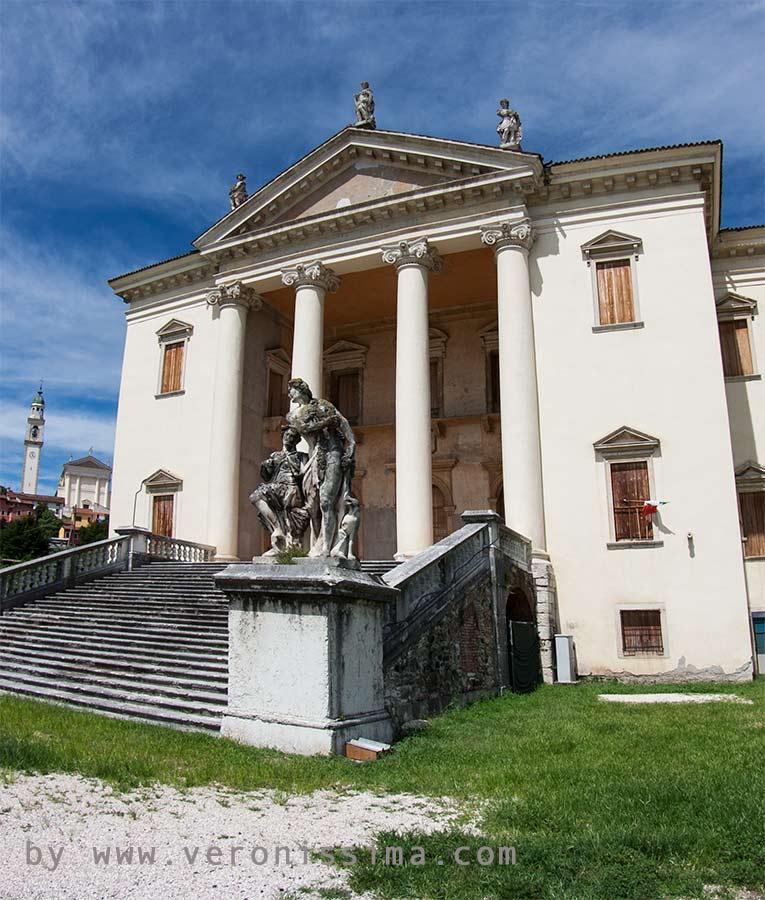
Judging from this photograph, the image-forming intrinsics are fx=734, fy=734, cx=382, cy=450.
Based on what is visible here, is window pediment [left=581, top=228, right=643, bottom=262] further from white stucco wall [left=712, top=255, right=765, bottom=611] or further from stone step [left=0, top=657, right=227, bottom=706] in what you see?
stone step [left=0, top=657, right=227, bottom=706]

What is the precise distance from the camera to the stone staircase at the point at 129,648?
997 centimetres

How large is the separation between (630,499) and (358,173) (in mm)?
12194

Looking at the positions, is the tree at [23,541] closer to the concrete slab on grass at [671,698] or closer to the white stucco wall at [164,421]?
the white stucco wall at [164,421]

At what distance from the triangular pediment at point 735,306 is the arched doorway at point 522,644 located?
34.6ft

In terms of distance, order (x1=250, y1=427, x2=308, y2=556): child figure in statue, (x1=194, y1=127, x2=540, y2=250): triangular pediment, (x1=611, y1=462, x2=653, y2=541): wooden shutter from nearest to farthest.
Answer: (x1=250, y1=427, x2=308, y2=556): child figure in statue → (x1=611, y1=462, x2=653, y2=541): wooden shutter → (x1=194, y1=127, x2=540, y2=250): triangular pediment

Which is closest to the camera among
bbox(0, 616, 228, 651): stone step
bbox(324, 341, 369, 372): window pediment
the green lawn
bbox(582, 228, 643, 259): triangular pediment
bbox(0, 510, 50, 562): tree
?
the green lawn

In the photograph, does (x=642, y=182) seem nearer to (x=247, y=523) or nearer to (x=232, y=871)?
(x=247, y=523)

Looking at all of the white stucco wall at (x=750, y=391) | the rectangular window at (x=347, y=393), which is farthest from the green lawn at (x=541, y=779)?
the rectangular window at (x=347, y=393)

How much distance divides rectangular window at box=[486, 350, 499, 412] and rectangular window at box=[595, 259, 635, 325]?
5119 millimetres

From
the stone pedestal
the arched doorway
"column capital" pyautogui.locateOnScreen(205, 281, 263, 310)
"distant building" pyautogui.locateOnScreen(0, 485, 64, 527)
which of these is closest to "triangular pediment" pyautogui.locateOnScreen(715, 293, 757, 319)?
the arched doorway

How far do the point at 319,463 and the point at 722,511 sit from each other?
11186 millimetres

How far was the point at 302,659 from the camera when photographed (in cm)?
786

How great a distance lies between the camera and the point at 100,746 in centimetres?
742

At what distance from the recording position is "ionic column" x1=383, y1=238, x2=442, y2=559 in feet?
59.9
